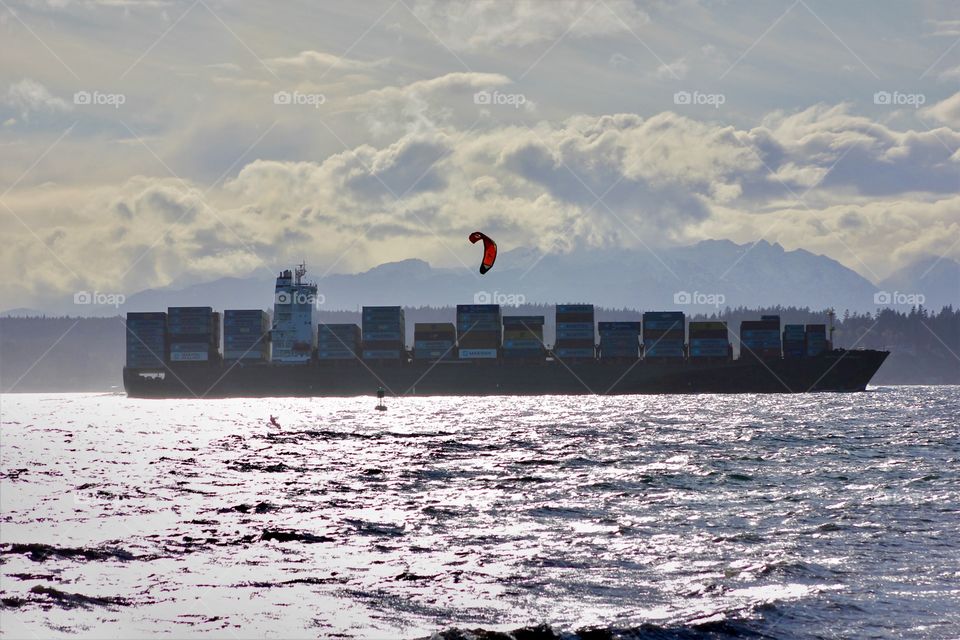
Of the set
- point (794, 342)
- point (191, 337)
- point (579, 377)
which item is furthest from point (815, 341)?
point (191, 337)

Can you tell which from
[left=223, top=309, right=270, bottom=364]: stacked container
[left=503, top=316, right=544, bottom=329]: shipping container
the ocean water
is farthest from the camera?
[left=223, top=309, right=270, bottom=364]: stacked container

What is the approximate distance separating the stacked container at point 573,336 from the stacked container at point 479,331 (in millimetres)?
9080

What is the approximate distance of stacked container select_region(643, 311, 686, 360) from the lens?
136 meters

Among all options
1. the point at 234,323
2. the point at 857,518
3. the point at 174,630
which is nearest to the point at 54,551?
the point at 174,630

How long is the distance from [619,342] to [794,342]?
2629 centimetres

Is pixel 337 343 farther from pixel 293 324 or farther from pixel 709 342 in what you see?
pixel 709 342

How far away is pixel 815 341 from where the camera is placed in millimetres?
137500

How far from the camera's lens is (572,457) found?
41188 millimetres

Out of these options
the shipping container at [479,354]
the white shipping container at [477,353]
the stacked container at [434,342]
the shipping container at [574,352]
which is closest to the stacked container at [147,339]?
the stacked container at [434,342]

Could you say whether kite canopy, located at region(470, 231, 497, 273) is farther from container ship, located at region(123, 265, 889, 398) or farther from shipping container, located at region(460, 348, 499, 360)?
shipping container, located at region(460, 348, 499, 360)

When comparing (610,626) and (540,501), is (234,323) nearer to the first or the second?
(540,501)

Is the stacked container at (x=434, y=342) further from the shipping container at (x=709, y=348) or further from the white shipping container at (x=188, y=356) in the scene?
the shipping container at (x=709, y=348)

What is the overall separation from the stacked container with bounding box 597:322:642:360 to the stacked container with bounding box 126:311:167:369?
66165 millimetres

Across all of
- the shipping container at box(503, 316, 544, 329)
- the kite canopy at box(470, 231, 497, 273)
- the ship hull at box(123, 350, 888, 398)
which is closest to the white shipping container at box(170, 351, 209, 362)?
the ship hull at box(123, 350, 888, 398)
